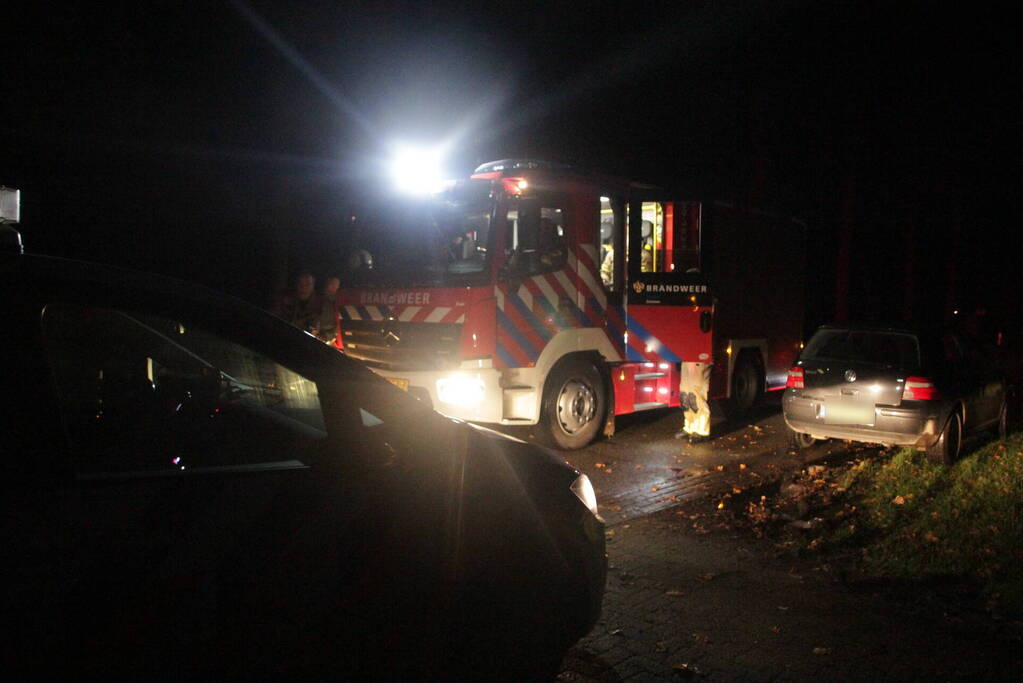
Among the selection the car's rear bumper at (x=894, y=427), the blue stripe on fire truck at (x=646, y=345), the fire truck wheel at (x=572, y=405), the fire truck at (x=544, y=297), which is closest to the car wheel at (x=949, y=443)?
the car's rear bumper at (x=894, y=427)

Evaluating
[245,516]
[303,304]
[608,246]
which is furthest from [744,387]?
[245,516]

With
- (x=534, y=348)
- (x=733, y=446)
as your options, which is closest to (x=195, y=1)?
(x=534, y=348)

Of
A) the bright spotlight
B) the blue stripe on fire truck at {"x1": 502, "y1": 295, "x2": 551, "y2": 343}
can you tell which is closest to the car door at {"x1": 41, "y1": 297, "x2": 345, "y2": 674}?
the blue stripe on fire truck at {"x1": 502, "y1": 295, "x2": 551, "y2": 343}

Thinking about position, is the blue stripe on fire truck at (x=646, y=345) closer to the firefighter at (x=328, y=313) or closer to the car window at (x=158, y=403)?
the firefighter at (x=328, y=313)

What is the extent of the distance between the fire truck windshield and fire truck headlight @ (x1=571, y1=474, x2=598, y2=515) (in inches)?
185

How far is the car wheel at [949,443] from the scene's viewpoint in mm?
7645

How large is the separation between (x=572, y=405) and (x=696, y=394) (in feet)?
5.62

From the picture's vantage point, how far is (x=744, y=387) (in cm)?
1118

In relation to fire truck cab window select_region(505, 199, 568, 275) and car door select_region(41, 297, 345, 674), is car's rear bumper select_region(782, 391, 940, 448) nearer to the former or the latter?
fire truck cab window select_region(505, 199, 568, 275)

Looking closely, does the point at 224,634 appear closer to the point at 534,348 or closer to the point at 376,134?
the point at 534,348

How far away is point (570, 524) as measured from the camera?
307 cm

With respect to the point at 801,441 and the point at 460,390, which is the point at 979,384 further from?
A: the point at 460,390

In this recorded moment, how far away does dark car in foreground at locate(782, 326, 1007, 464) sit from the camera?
24.8 feet

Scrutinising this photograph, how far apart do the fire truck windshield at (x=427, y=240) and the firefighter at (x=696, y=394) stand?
3096mm
